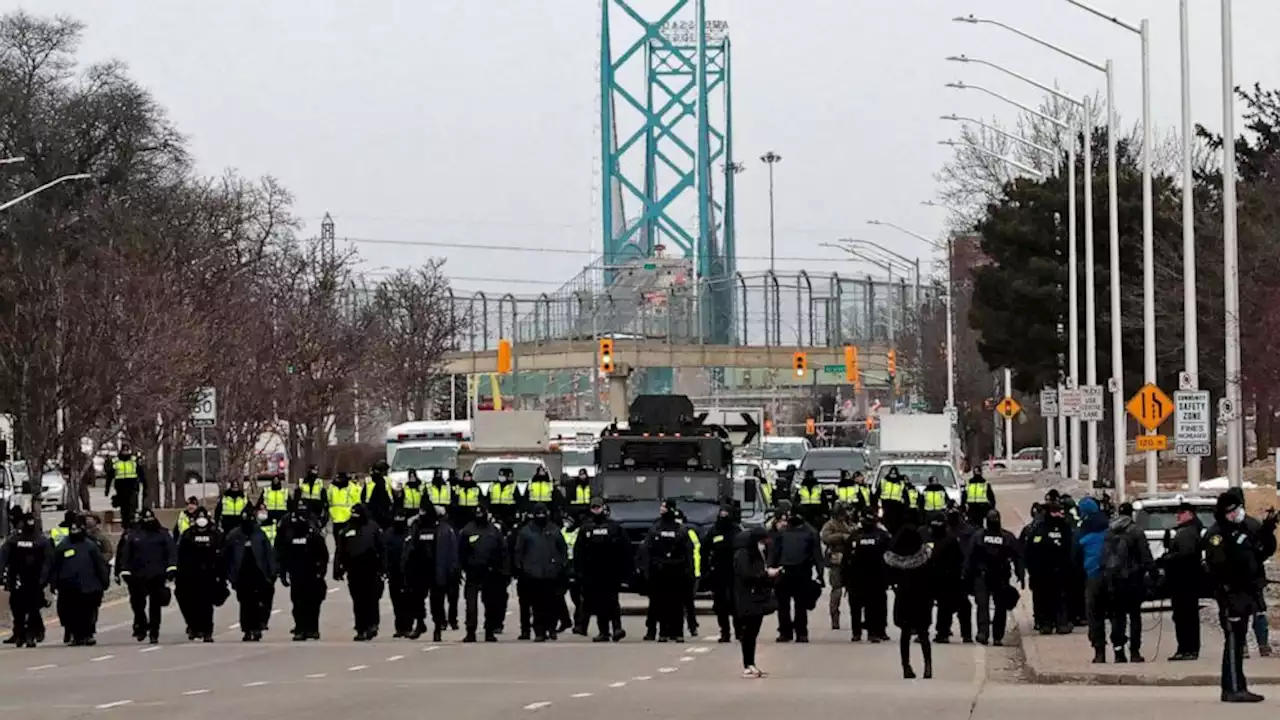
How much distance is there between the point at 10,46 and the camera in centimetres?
7306

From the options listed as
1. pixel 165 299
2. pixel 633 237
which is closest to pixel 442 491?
pixel 165 299

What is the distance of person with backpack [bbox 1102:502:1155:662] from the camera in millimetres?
23641

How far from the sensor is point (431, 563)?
28.4 metres

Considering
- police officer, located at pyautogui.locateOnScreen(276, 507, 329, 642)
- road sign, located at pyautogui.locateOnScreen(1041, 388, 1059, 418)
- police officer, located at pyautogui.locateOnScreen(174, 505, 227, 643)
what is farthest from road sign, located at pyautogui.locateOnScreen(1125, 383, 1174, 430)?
road sign, located at pyautogui.locateOnScreen(1041, 388, 1059, 418)

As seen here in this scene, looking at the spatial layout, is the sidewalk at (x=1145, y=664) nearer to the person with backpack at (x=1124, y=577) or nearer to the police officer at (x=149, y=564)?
the person with backpack at (x=1124, y=577)

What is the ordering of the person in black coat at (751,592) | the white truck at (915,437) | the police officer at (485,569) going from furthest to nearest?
1. the white truck at (915,437)
2. the police officer at (485,569)
3. the person in black coat at (751,592)

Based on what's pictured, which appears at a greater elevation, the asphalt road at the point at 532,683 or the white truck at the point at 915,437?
the white truck at the point at 915,437

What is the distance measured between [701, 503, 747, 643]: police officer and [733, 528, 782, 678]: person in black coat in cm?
435

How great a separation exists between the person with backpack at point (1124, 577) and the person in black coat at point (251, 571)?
386 inches

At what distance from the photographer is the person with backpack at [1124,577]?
23.6m

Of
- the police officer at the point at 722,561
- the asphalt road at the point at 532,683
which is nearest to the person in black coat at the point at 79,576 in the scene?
the asphalt road at the point at 532,683

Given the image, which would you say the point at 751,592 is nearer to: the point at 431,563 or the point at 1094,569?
the point at 1094,569

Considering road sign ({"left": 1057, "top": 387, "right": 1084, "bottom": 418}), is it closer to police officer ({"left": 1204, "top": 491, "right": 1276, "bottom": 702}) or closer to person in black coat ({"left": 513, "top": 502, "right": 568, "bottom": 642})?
person in black coat ({"left": 513, "top": 502, "right": 568, "bottom": 642})

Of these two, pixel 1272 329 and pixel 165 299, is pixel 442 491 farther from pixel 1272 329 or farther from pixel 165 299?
pixel 1272 329
